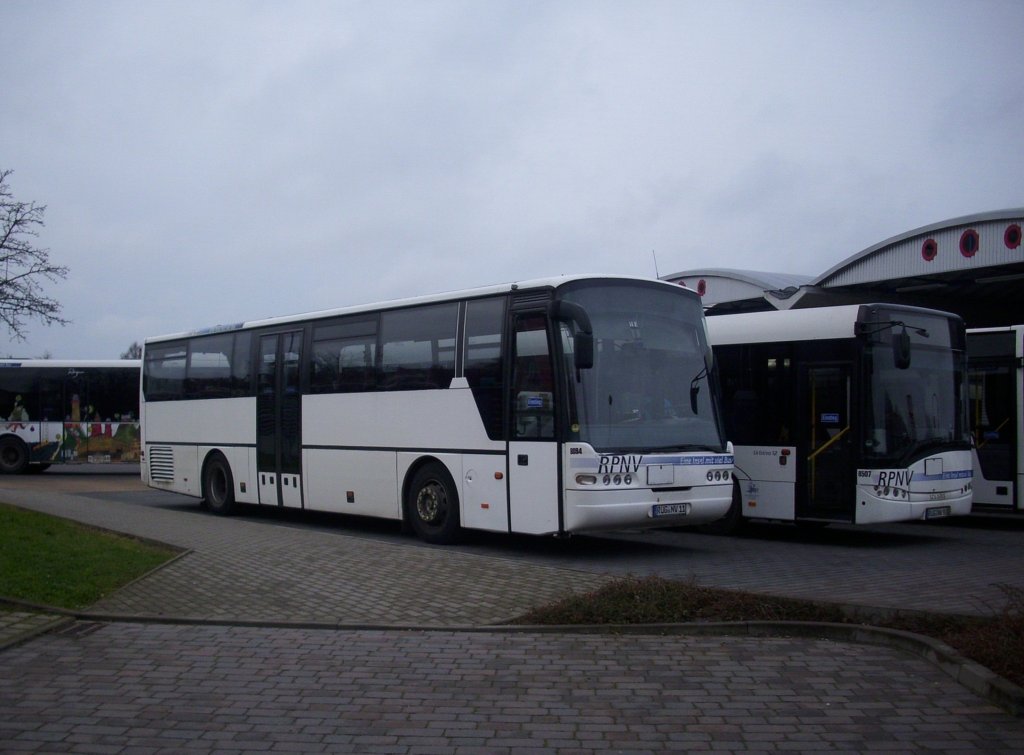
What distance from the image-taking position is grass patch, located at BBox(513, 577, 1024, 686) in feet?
24.8

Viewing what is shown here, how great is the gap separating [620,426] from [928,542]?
529cm

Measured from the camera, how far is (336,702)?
6445 mm

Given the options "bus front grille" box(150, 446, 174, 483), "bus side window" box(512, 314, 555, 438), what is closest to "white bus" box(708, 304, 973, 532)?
"bus side window" box(512, 314, 555, 438)

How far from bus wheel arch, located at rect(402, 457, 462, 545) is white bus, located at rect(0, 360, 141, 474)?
20387 mm

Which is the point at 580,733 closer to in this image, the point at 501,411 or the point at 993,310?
the point at 501,411

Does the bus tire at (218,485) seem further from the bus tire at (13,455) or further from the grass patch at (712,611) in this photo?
the bus tire at (13,455)

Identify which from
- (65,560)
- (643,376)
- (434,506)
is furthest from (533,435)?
(65,560)

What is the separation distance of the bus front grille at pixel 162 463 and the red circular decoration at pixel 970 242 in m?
16.3

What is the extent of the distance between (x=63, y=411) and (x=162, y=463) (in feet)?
41.6

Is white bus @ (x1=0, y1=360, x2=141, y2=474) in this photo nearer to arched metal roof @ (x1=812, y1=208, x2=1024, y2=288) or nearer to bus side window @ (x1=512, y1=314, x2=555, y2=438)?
arched metal roof @ (x1=812, y1=208, x2=1024, y2=288)

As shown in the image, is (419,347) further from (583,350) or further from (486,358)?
(583,350)

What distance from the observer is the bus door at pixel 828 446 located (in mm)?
13859

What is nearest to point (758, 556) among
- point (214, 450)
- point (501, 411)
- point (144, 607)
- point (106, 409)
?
point (501, 411)

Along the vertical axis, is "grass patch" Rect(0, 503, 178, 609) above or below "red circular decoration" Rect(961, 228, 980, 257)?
below
